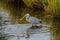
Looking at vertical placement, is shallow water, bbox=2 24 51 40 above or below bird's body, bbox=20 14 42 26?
below

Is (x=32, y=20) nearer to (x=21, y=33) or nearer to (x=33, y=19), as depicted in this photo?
(x=33, y=19)

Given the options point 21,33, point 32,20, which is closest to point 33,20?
point 32,20

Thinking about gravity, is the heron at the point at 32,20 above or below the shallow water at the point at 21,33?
above

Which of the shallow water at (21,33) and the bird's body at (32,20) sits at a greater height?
the bird's body at (32,20)

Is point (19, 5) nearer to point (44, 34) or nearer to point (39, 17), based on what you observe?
point (39, 17)

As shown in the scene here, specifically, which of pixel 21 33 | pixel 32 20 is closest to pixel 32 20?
pixel 32 20

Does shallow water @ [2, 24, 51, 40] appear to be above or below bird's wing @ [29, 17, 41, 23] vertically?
below

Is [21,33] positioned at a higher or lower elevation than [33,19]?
lower

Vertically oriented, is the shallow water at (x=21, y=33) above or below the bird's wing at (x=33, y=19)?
below

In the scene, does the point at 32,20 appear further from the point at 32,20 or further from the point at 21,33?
the point at 21,33

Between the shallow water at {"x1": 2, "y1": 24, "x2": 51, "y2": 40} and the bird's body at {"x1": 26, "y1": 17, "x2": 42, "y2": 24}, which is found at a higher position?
the bird's body at {"x1": 26, "y1": 17, "x2": 42, "y2": 24}

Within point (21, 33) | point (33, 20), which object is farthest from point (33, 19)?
point (21, 33)

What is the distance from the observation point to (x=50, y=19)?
1417 mm

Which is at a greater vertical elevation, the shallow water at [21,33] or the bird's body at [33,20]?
the bird's body at [33,20]
